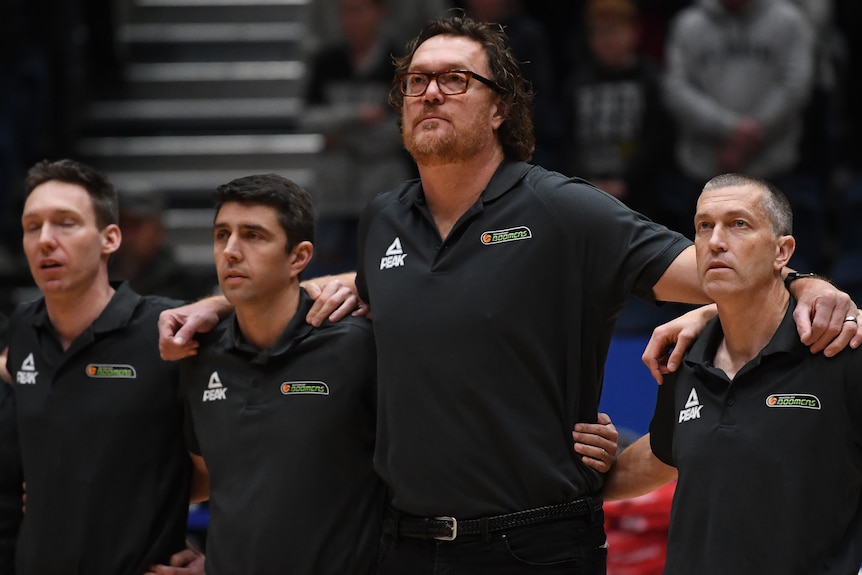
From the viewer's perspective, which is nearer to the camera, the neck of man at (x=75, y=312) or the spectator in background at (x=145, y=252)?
the neck of man at (x=75, y=312)

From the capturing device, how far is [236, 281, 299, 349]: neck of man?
17.7 feet

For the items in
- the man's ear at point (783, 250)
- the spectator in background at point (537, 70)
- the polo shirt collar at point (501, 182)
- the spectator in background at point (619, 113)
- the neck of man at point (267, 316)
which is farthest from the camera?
the spectator in background at point (537, 70)

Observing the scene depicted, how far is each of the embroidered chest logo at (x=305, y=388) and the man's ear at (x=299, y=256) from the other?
43 centimetres

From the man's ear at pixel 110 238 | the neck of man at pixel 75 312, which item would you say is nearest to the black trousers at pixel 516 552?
the neck of man at pixel 75 312

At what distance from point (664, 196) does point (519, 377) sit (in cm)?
474

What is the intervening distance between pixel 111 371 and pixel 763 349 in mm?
2568

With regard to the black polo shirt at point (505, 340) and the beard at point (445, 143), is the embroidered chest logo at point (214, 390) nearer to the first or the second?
the black polo shirt at point (505, 340)

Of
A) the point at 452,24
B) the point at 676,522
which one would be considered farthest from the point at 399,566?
the point at 452,24

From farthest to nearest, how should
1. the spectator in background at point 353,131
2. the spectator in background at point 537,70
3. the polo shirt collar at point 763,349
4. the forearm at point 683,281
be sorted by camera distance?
the spectator in background at point 353,131, the spectator in background at point 537,70, the forearm at point 683,281, the polo shirt collar at point 763,349

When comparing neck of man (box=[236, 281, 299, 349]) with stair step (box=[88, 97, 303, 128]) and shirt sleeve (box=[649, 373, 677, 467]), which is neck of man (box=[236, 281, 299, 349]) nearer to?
shirt sleeve (box=[649, 373, 677, 467])

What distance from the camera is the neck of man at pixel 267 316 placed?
17.7ft

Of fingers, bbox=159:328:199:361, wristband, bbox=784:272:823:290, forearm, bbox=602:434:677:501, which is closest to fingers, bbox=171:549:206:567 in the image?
fingers, bbox=159:328:199:361

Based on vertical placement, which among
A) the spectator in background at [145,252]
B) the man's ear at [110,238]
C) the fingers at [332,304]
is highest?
the man's ear at [110,238]

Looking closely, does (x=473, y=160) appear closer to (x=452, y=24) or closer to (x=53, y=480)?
(x=452, y=24)
